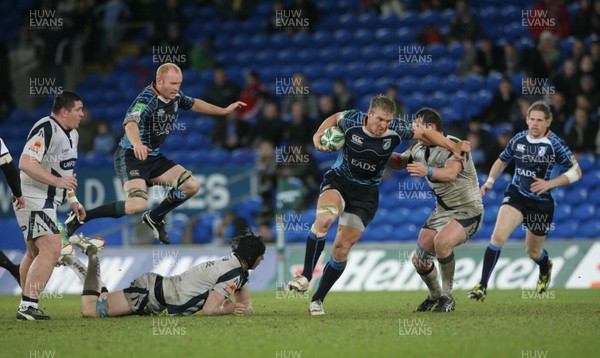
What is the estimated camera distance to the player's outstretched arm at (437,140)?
31.4ft

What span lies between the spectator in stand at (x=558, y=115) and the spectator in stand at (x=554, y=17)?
9.56ft

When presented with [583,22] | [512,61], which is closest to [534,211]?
[512,61]

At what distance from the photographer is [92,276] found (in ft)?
31.3

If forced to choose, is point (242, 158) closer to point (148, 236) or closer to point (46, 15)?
point (148, 236)

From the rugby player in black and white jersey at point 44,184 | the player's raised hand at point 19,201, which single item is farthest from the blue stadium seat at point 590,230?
the player's raised hand at point 19,201

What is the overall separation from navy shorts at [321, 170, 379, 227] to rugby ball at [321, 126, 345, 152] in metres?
0.46

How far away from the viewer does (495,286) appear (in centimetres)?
1506

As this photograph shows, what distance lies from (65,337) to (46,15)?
15832 mm

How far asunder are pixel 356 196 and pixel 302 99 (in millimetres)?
9690

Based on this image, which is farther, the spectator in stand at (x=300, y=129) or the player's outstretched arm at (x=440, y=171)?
the spectator in stand at (x=300, y=129)

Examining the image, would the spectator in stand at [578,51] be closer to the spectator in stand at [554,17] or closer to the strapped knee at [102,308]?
the spectator in stand at [554,17]

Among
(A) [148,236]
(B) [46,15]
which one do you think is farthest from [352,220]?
(B) [46,15]

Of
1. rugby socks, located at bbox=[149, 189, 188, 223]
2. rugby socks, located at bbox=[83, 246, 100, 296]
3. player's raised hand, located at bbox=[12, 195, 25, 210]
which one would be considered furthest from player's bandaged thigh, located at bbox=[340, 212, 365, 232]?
player's raised hand, located at bbox=[12, 195, 25, 210]

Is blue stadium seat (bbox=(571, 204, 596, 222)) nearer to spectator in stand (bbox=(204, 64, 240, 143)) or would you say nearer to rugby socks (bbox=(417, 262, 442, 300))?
rugby socks (bbox=(417, 262, 442, 300))
